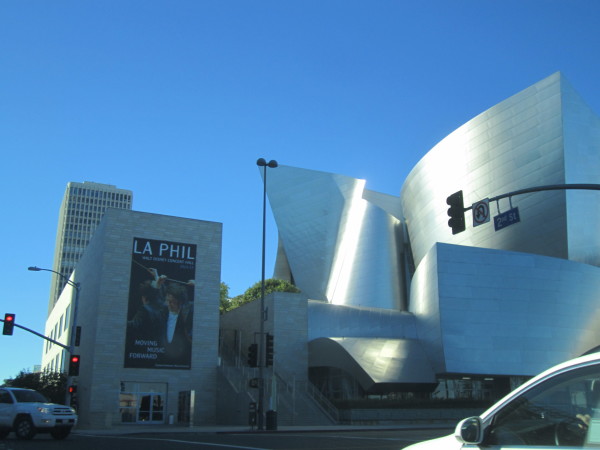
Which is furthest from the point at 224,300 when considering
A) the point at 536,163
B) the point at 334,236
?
the point at 536,163

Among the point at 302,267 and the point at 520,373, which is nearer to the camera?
the point at 520,373

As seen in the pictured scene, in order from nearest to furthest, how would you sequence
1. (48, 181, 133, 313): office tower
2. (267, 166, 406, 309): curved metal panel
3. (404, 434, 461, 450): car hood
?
(404, 434, 461, 450): car hood < (267, 166, 406, 309): curved metal panel < (48, 181, 133, 313): office tower

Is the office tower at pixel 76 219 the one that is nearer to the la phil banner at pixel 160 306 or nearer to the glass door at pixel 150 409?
the la phil banner at pixel 160 306

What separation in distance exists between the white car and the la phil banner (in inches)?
1510

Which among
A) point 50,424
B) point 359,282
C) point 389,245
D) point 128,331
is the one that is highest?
point 389,245

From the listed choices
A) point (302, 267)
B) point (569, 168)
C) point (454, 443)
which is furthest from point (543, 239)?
point (454, 443)

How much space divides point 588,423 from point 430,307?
136 ft

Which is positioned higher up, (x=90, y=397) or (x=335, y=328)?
(x=335, y=328)

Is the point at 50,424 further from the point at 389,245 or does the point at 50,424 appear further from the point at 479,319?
the point at 389,245

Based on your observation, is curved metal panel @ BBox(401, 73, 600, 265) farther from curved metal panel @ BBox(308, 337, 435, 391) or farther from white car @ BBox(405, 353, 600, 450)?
white car @ BBox(405, 353, 600, 450)

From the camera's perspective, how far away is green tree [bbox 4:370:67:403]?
134 feet

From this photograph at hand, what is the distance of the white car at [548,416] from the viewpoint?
3.69 m

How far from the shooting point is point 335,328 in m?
48.0

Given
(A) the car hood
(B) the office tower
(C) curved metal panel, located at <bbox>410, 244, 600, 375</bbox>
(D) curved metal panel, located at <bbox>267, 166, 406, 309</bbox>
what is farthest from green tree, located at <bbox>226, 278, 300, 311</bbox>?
(B) the office tower
